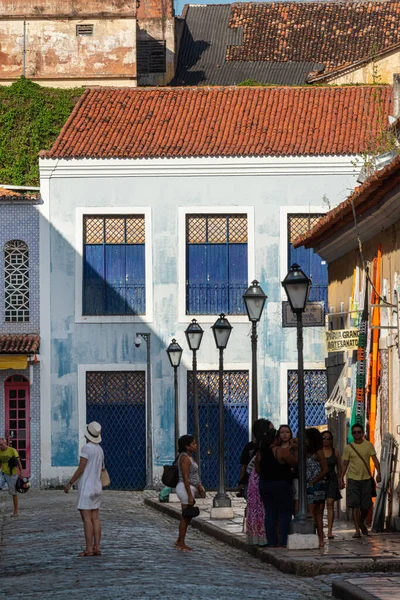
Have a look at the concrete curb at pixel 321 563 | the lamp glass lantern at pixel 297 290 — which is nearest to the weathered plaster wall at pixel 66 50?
the lamp glass lantern at pixel 297 290

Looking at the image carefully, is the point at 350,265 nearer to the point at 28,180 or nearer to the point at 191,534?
the point at 191,534

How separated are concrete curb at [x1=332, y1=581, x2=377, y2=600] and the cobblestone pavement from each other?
0.14m

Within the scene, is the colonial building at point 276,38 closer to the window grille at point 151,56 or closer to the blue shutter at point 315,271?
the window grille at point 151,56

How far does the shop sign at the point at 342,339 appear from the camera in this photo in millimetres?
20422

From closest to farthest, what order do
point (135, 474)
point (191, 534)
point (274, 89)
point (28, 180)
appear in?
1. point (191, 534)
2. point (135, 474)
3. point (274, 89)
4. point (28, 180)

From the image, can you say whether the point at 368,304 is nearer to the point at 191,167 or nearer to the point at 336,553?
the point at 336,553

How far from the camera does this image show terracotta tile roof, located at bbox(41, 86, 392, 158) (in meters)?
34.6

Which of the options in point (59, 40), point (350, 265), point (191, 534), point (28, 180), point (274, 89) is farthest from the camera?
point (59, 40)

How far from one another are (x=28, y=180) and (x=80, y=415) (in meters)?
11.6

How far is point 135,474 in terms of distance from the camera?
3388cm

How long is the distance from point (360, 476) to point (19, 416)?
17.3 meters

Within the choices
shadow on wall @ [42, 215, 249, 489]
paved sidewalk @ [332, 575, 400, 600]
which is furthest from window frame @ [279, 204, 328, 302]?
paved sidewalk @ [332, 575, 400, 600]

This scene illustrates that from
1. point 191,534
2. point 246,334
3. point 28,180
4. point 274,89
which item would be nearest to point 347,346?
point 191,534

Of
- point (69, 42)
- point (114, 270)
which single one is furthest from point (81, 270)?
point (69, 42)
